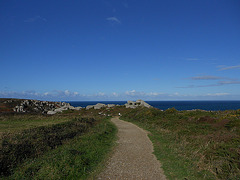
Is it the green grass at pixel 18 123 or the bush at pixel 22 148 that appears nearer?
the bush at pixel 22 148

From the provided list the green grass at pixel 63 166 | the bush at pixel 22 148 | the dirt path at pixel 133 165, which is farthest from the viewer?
the bush at pixel 22 148

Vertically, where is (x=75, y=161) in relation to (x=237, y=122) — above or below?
below

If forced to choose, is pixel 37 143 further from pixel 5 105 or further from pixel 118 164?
pixel 5 105

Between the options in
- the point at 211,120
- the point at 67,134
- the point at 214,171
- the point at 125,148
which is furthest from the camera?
the point at 211,120

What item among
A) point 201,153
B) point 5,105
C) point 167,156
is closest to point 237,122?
point 201,153

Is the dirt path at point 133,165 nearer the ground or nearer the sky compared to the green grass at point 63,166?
nearer the ground

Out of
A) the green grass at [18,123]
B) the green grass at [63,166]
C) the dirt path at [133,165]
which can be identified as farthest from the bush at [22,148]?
the green grass at [18,123]

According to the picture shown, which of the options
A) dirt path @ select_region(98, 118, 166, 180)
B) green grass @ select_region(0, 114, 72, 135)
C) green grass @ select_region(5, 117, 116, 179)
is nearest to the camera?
green grass @ select_region(5, 117, 116, 179)

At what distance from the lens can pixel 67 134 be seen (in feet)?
58.8

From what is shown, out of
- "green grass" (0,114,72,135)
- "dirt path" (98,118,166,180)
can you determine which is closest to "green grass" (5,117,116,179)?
"dirt path" (98,118,166,180)

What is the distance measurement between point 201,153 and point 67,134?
13107 millimetres

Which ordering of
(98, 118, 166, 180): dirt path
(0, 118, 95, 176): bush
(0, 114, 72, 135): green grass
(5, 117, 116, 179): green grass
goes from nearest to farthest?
(5, 117, 116, 179): green grass → (98, 118, 166, 180): dirt path → (0, 118, 95, 176): bush → (0, 114, 72, 135): green grass

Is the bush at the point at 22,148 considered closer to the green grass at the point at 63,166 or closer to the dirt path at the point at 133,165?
the green grass at the point at 63,166

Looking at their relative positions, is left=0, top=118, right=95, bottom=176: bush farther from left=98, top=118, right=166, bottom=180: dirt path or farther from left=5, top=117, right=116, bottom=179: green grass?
left=98, top=118, right=166, bottom=180: dirt path
